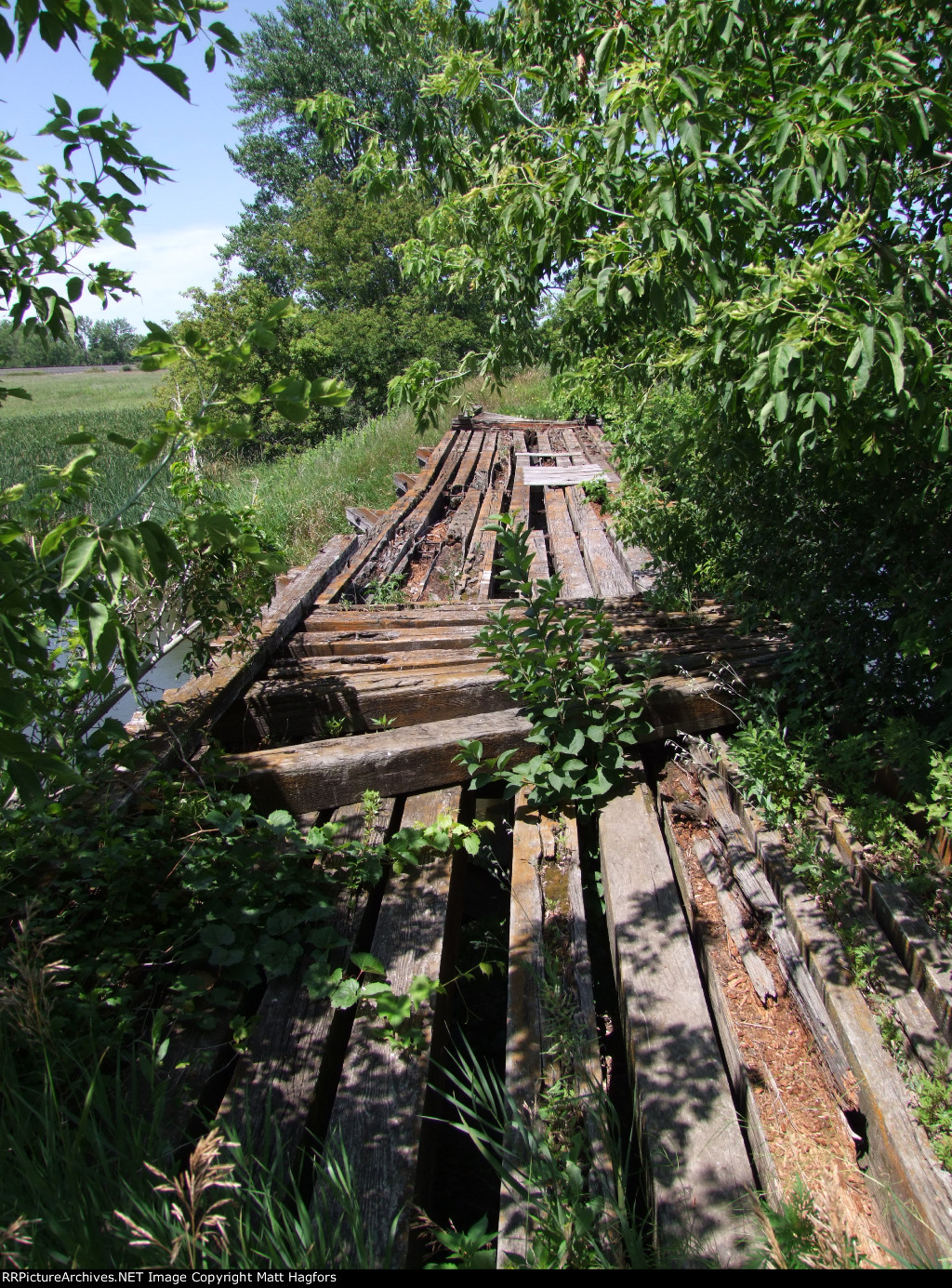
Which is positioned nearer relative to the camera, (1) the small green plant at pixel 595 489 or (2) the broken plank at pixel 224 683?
(2) the broken plank at pixel 224 683

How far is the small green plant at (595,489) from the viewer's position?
784cm

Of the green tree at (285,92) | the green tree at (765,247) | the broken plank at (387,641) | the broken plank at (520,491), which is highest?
the green tree at (285,92)

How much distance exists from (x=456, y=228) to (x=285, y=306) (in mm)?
2815

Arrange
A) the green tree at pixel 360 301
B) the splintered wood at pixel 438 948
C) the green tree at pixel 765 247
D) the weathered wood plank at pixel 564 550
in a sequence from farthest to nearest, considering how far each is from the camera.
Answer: the green tree at pixel 360 301, the weathered wood plank at pixel 564 550, the green tree at pixel 765 247, the splintered wood at pixel 438 948

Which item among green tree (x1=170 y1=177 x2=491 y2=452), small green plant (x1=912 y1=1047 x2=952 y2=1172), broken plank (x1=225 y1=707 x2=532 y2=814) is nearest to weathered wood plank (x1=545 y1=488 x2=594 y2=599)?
broken plank (x1=225 y1=707 x2=532 y2=814)

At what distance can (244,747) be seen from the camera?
3.65m

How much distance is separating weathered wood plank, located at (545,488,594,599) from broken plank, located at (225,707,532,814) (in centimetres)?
176

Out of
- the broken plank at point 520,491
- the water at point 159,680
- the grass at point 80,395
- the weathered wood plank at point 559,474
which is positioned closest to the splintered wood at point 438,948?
the water at point 159,680

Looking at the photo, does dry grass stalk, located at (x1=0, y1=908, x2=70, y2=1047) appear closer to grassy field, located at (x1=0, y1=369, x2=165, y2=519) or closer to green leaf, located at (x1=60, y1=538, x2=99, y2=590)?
green leaf, located at (x1=60, y1=538, x2=99, y2=590)

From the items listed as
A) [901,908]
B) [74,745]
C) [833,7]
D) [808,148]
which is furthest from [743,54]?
[74,745]

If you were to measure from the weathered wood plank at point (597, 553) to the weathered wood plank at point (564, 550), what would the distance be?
0.21ft

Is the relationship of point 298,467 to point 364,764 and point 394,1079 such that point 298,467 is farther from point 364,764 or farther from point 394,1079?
point 394,1079

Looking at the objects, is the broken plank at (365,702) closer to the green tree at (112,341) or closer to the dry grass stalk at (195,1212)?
the dry grass stalk at (195,1212)

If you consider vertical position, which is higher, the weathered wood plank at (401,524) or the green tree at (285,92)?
the green tree at (285,92)
